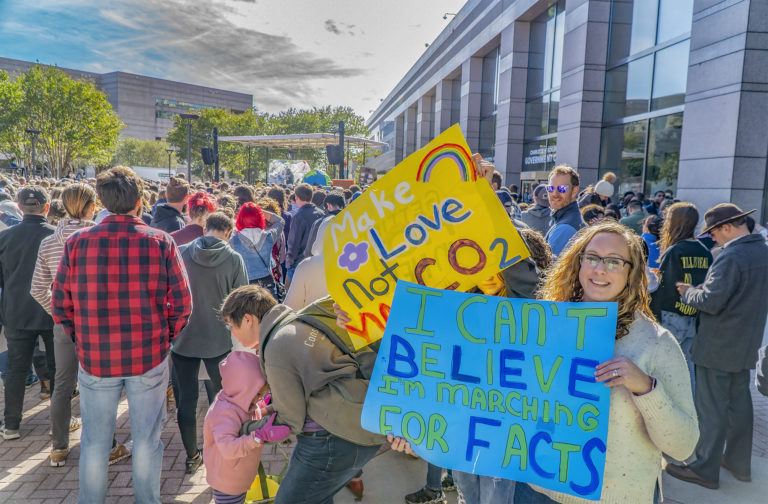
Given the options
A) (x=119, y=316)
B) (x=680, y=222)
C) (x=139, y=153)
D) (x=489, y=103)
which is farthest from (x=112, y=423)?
(x=139, y=153)

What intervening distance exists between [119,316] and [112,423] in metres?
0.69

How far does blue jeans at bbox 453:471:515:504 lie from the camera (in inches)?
85.2

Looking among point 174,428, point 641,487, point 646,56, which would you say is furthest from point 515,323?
point 646,56

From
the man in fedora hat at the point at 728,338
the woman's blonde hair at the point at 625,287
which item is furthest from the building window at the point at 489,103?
the woman's blonde hair at the point at 625,287

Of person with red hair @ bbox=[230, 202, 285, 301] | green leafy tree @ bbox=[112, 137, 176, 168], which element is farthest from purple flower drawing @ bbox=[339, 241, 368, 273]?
green leafy tree @ bbox=[112, 137, 176, 168]

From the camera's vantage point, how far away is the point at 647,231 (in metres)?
5.29

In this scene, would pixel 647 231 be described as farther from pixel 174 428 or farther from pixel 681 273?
pixel 174 428

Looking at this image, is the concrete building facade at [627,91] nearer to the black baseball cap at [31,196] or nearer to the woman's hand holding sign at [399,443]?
the woman's hand holding sign at [399,443]

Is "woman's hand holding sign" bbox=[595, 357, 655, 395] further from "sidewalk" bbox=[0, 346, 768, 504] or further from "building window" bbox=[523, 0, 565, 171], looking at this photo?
"building window" bbox=[523, 0, 565, 171]

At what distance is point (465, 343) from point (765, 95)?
9.06 meters

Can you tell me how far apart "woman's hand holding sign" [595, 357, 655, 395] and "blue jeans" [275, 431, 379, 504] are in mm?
1192

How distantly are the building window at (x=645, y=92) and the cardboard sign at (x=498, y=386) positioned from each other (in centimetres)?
1108

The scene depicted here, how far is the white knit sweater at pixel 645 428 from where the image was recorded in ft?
5.55

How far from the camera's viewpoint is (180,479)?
3717mm
